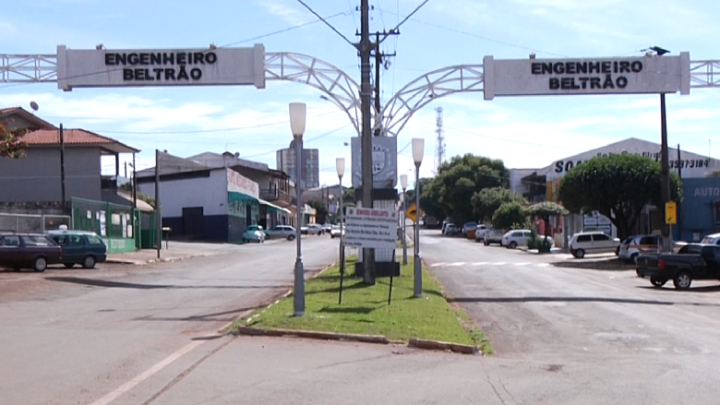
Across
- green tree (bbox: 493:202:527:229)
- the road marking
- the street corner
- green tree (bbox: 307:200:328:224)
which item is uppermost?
green tree (bbox: 307:200:328:224)

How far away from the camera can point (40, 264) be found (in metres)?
32.1

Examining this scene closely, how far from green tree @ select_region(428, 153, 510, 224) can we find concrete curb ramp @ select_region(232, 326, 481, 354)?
9007 cm

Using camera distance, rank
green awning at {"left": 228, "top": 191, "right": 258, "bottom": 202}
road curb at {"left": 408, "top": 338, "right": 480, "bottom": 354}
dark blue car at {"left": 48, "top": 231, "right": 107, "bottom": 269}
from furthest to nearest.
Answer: green awning at {"left": 228, "top": 191, "right": 258, "bottom": 202}
dark blue car at {"left": 48, "top": 231, "right": 107, "bottom": 269}
road curb at {"left": 408, "top": 338, "right": 480, "bottom": 354}

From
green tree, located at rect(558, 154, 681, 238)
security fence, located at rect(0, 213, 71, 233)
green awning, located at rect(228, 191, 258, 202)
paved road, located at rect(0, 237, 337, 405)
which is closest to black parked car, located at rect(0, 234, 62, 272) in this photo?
paved road, located at rect(0, 237, 337, 405)

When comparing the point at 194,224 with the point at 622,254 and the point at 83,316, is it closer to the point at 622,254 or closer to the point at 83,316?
the point at 622,254

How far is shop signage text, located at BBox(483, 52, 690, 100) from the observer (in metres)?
26.5

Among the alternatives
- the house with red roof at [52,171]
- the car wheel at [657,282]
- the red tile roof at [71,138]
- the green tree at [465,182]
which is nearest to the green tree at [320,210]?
the green tree at [465,182]

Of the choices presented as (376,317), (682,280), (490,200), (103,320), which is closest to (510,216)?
(490,200)

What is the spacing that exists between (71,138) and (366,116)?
1526 inches

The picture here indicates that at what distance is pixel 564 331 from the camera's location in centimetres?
1728

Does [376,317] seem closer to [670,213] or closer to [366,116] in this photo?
[366,116]

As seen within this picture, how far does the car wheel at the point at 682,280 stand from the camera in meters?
29.1

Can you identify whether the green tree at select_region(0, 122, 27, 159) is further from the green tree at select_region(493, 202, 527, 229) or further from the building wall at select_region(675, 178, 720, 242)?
the green tree at select_region(493, 202, 527, 229)

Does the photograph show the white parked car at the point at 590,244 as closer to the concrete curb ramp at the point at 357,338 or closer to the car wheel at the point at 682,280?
the car wheel at the point at 682,280
